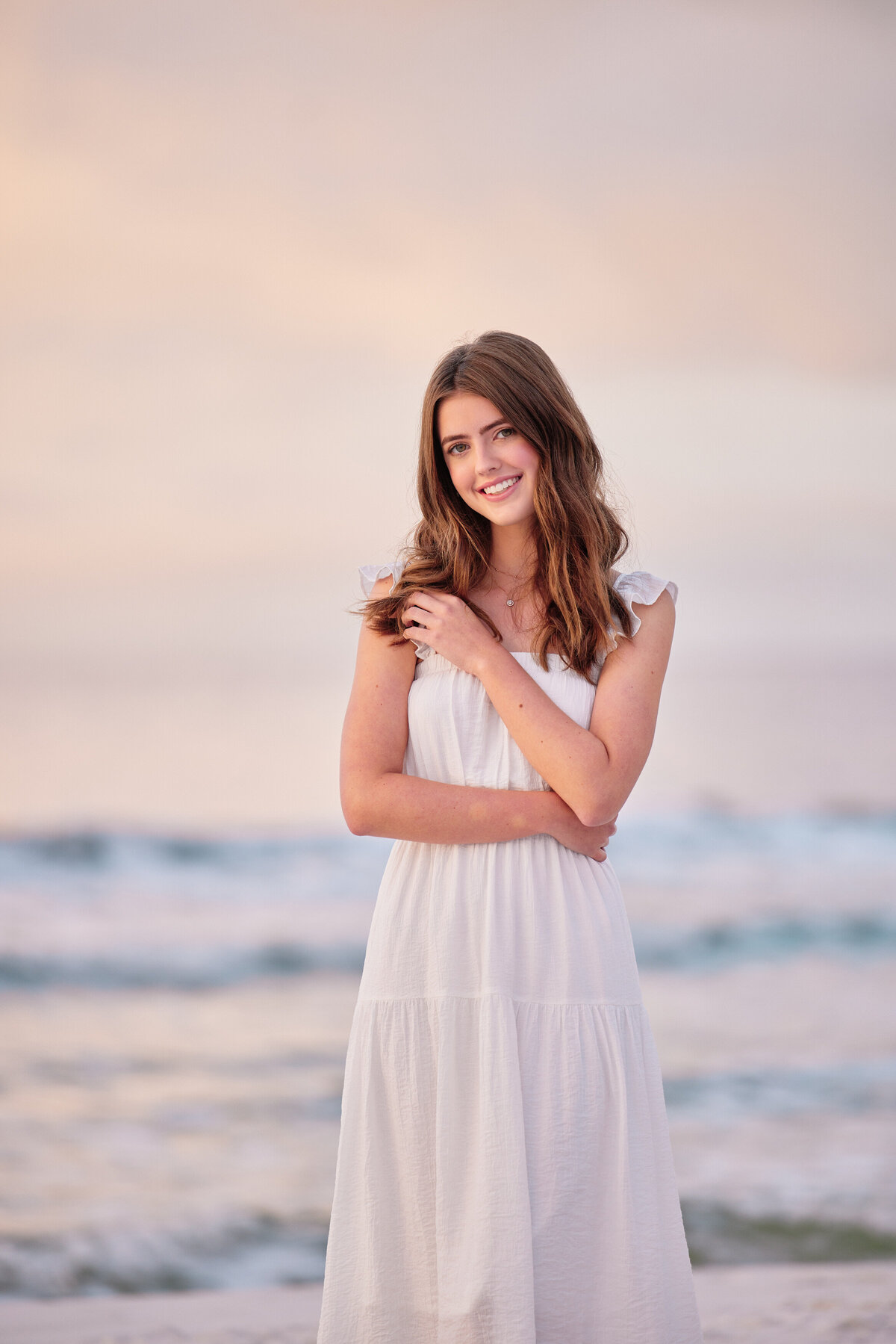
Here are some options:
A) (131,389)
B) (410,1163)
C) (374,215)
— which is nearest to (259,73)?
(374,215)

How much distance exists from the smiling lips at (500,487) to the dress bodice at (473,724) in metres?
0.25

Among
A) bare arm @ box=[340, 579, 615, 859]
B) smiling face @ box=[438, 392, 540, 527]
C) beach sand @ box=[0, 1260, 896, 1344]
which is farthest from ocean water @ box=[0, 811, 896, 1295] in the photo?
smiling face @ box=[438, 392, 540, 527]

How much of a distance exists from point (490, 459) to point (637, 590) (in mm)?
300

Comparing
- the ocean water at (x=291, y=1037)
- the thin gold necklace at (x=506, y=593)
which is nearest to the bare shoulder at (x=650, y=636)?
the thin gold necklace at (x=506, y=593)

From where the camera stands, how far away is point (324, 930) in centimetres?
623

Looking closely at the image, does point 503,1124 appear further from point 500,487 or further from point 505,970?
point 500,487

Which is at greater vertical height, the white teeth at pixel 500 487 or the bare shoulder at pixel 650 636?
the white teeth at pixel 500 487

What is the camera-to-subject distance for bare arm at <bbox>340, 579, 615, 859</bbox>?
1.78m

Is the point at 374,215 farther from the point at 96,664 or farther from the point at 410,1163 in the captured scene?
the point at 410,1163

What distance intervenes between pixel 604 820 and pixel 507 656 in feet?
0.90

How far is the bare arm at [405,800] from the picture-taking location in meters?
1.78

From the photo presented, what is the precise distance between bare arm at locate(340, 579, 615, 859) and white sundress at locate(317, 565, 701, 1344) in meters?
0.05

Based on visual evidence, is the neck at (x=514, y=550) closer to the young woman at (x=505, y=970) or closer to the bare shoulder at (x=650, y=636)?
the young woman at (x=505, y=970)

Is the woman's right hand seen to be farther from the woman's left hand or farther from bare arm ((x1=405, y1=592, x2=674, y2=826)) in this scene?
the woman's left hand
